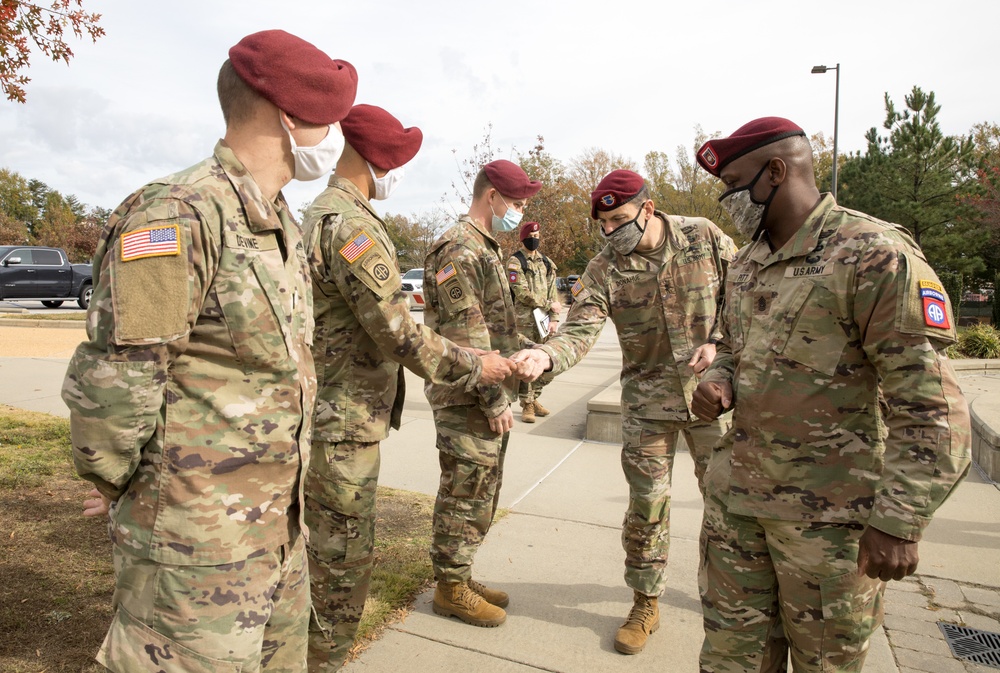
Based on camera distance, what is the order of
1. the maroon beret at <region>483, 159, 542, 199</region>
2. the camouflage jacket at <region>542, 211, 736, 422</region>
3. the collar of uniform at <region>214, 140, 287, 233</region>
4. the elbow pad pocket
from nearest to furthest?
the elbow pad pocket, the collar of uniform at <region>214, 140, 287, 233</region>, the camouflage jacket at <region>542, 211, 736, 422</region>, the maroon beret at <region>483, 159, 542, 199</region>

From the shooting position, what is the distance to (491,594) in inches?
145

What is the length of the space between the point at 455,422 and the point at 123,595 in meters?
2.02

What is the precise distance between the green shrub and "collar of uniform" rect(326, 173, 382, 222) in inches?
574

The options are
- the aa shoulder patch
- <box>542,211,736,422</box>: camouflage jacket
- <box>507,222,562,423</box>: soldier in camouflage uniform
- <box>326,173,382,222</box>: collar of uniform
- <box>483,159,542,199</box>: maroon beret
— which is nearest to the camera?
the aa shoulder patch

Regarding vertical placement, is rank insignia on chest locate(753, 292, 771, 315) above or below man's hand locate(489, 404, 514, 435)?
above

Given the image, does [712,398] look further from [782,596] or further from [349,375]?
[349,375]

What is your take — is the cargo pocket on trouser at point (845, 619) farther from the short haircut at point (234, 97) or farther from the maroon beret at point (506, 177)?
the maroon beret at point (506, 177)

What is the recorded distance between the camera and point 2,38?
446 centimetres

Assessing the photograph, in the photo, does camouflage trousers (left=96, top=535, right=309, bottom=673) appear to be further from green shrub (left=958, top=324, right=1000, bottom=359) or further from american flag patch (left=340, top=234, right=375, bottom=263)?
green shrub (left=958, top=324, right=1000, bottom=359)

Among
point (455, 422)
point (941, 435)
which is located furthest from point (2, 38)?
point (941, 435)

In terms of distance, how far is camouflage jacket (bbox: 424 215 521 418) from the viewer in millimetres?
3570

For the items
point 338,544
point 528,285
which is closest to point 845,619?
point 338,544

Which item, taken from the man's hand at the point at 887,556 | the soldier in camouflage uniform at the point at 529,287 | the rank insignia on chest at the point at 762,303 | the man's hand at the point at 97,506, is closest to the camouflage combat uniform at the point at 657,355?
the rank insignia on chest at the point at 762,303

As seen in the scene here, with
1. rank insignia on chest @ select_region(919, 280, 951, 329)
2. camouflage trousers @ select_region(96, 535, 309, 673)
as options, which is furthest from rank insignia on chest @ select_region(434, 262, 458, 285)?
rank insignia on chest @ select_region(919, 280, 951, 329)
